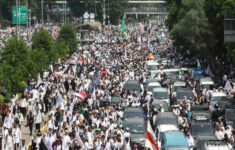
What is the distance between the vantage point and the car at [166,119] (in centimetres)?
3154

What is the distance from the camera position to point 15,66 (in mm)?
48000

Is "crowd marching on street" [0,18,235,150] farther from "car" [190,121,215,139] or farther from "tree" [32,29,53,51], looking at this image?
"tree" [32,29,53,51]

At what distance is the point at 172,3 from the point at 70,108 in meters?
58.6

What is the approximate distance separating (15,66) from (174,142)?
23.3m

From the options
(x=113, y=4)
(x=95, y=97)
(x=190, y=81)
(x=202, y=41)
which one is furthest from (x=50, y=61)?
(x=113, y=4)

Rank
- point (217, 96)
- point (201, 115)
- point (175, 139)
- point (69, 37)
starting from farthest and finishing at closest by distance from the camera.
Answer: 1. point (69, 37)
2. point (217, 96)
3. point (201, 115)
4. point (175, 139)

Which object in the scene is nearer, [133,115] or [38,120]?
[38,120]

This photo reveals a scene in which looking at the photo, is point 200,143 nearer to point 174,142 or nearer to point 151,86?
point 174,142

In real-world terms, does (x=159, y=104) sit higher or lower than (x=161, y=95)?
higher

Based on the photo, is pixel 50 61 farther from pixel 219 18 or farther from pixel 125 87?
A: pixel 125 87

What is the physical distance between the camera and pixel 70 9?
16800cm

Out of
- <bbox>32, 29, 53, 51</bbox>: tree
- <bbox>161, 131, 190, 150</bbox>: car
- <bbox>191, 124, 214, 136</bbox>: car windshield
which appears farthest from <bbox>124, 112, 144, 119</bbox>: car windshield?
<bbox>32, 29, 53, 51</bbox>: tree

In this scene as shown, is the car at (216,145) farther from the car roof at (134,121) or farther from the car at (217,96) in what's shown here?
the car at (217,96)

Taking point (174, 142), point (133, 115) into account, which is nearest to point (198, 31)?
point (133, 115)
